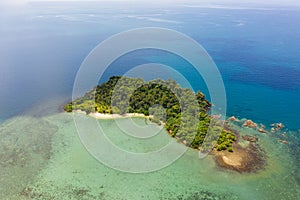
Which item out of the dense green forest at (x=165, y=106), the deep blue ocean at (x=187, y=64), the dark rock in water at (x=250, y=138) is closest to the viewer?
the dense green forest at (x=165, y=106)

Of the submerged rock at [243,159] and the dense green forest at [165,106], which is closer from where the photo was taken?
the submerged rock at [243,159]

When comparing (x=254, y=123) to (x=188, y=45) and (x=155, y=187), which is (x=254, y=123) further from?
Result: (x=188, y=45)

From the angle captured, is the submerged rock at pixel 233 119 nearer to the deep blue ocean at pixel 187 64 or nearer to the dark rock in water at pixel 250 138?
the deep blue ocean at pixel 187 64

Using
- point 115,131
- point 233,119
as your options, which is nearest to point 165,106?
point 115,131

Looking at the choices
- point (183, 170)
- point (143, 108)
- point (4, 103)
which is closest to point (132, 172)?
point (183, 170)

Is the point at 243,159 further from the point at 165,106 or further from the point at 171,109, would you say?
the point at 165,106

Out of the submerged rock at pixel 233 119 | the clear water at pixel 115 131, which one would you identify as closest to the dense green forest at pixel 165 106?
the clear water at pixel 115 131
